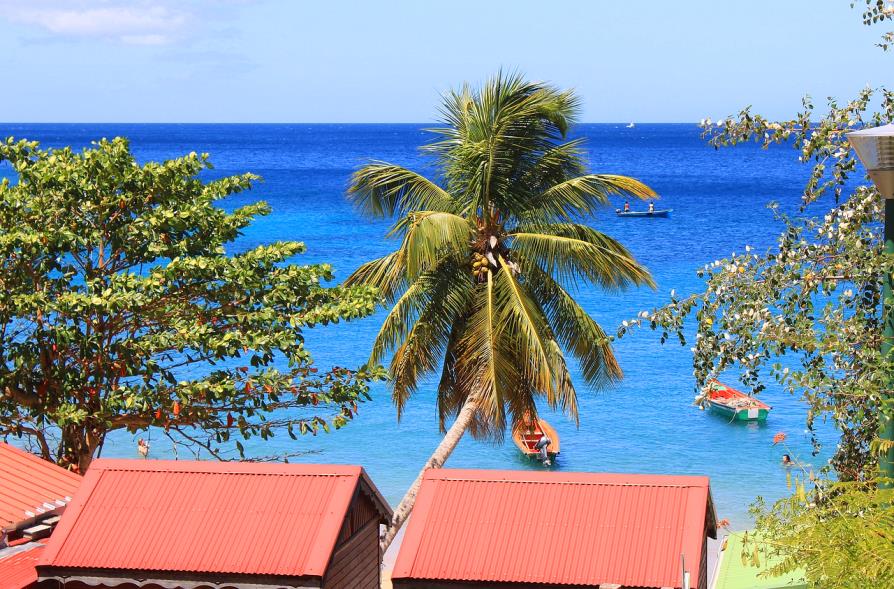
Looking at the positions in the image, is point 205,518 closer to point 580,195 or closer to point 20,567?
point 20,567

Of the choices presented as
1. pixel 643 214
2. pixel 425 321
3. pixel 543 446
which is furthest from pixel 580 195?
pixel 643 214

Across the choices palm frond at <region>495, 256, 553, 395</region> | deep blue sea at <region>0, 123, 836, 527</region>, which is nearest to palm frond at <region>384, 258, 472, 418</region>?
palm frond at <region>495, 256, 553, 395</region>

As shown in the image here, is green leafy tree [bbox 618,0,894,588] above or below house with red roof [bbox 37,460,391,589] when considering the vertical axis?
above

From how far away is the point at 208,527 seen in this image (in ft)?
31.4

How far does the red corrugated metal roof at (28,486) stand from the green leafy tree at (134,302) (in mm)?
2016

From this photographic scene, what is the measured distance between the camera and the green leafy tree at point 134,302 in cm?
1350

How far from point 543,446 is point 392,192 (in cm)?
1251

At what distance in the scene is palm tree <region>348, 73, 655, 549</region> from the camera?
17.3 meters

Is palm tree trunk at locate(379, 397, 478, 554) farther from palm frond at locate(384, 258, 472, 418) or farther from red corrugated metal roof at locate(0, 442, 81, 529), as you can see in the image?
Result: red corrugated metal roof at locate(0, 442, 81, 529)

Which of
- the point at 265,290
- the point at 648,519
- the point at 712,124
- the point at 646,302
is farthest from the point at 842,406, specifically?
the point at 646,302

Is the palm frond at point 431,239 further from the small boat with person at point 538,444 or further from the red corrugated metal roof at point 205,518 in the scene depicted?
the small boat with person at point 538,444

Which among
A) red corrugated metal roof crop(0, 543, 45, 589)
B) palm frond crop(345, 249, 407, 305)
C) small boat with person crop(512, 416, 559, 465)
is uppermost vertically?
palm frond crop(345, 249, 407, 305)

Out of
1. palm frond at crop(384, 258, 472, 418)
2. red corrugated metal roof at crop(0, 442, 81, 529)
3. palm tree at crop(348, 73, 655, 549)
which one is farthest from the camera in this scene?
palm frond at crop(384, 258, 472, 418)

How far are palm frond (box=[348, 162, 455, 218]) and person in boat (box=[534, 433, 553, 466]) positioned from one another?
11971 mm
